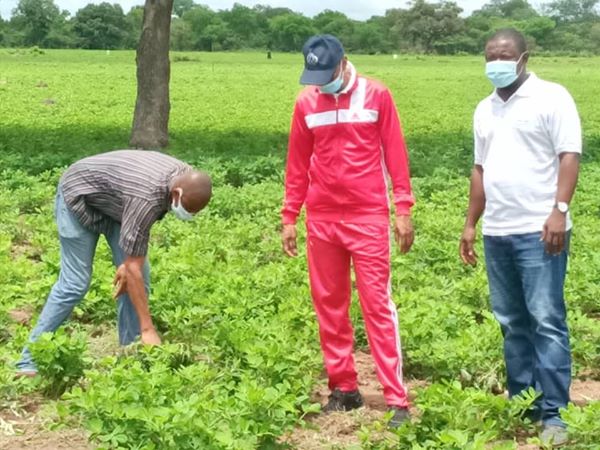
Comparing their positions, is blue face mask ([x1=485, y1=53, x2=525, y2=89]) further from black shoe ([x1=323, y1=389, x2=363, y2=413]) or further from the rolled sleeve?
black shoe ([x1=323, y1=389, x2=363, y2=413])

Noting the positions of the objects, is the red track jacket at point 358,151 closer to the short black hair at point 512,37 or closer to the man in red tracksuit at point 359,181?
the man in red tracksuit at point 359,181

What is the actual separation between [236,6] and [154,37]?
366ft

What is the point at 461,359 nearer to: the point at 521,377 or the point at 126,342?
the point at 521,377

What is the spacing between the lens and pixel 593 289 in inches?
294

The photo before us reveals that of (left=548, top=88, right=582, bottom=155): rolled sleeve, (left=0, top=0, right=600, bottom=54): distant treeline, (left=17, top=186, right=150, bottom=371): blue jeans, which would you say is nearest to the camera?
(left=548, top=88, right=582, bottom=155): rolled sleeve

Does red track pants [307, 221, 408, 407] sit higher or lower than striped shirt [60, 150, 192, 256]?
lower

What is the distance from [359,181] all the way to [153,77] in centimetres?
1187

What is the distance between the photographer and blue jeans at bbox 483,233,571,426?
486 centimetres

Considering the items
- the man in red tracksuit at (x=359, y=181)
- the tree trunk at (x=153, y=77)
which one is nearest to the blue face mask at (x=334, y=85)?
the man in red tracksuit at (x=359, y=181)

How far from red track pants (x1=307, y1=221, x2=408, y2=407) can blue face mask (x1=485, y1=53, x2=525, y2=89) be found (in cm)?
88

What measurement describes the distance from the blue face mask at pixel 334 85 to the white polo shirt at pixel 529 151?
74 cm

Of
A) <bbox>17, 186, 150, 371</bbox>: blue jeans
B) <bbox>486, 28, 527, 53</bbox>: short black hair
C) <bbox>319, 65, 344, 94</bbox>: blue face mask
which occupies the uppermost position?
<bbox>486, 28, 527, 53</bbox>: short black hair

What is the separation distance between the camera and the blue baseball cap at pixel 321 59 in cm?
502

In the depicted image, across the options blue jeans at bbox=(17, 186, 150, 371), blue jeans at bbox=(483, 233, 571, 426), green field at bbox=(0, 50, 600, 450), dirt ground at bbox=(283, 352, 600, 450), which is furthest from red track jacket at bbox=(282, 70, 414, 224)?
blue jeans at bbox=(17, 186, 150, 371)
